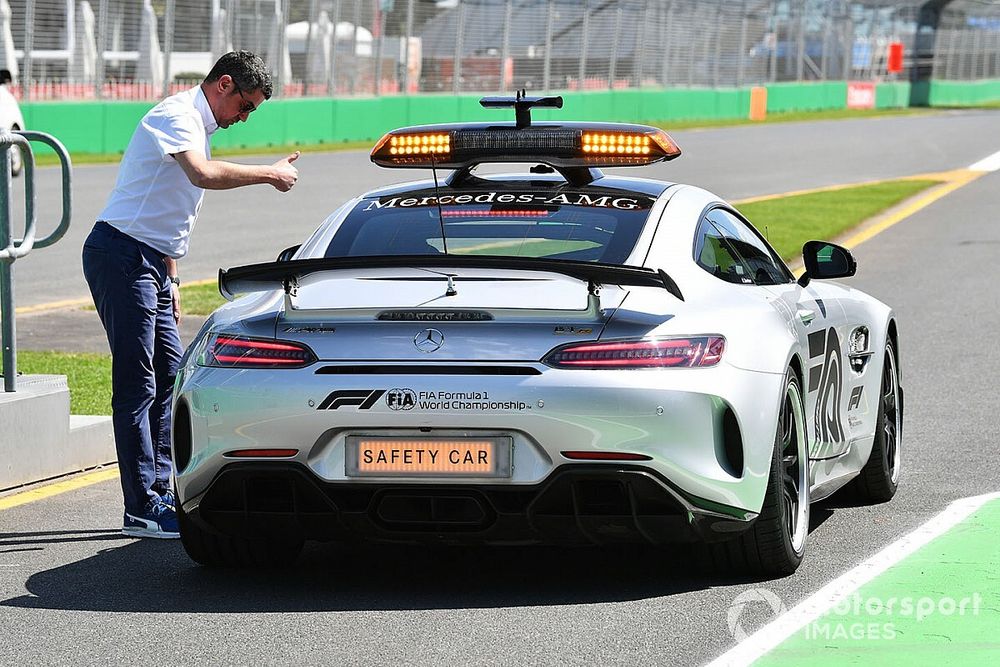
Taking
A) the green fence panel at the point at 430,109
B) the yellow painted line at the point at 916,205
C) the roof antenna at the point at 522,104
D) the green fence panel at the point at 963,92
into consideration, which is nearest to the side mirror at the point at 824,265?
the roof antenna at the point at 522,104

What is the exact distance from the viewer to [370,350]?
227 inches

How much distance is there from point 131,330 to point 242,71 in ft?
3.36

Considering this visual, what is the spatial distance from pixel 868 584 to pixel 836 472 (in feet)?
3.34

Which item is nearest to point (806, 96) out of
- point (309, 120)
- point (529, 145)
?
point (309, 120)

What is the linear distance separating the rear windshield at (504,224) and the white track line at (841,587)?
129 cm

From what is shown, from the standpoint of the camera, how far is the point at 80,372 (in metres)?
11.0

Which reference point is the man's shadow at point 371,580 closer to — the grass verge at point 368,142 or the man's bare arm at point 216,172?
the man's bare arm at point 216,172

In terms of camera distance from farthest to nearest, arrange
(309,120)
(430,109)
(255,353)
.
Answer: (430,109) < (309,120) < (255,353)

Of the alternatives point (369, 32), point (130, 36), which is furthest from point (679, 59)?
point (130, 36)

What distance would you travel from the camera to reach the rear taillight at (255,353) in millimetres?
5848

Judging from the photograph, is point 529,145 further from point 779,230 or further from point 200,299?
point 779,230

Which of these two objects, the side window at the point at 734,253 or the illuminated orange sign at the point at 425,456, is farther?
the side window at the point at 734,253

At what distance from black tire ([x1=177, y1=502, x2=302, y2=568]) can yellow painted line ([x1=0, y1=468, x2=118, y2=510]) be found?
153 centimetres

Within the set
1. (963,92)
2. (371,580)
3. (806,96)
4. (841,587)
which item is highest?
(841,587)
